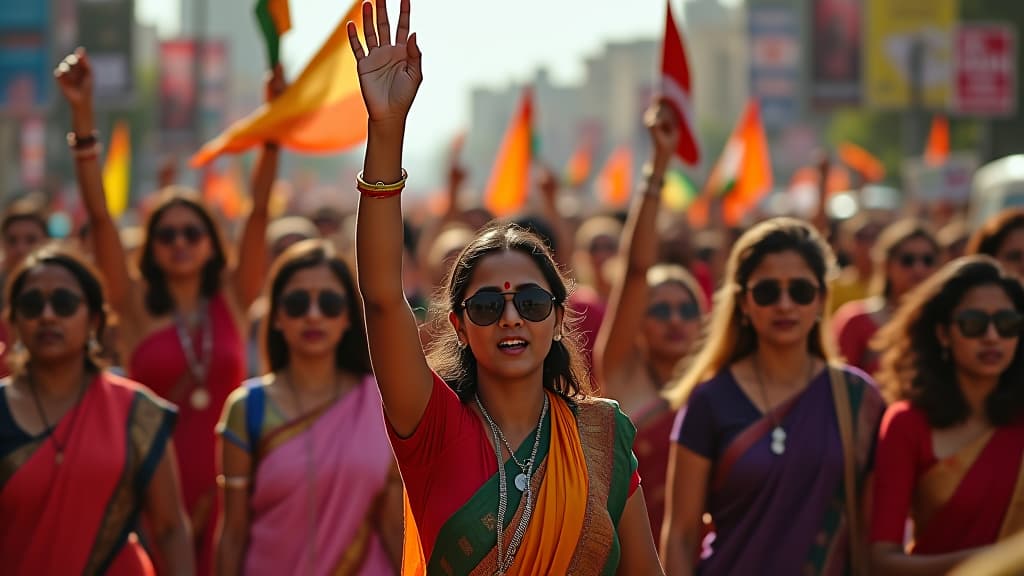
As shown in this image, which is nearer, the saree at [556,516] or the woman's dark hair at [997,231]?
the saree at [556,516]

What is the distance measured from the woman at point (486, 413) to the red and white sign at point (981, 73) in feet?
50.0

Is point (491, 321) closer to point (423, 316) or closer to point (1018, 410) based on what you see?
point (1018, 410)

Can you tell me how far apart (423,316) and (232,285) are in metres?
1.82

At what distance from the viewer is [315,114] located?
7.50m

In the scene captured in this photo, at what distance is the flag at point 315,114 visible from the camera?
7457 mm

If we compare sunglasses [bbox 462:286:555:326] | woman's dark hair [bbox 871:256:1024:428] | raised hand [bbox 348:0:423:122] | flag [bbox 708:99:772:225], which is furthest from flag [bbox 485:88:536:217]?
raised hand [bbox 348:0:423:122]

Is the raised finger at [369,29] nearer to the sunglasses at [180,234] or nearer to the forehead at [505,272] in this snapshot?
the forehead at [505,272]

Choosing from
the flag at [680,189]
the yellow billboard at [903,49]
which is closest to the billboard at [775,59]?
the yellow billboard at [903,49]

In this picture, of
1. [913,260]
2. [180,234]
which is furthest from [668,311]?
[180,234]

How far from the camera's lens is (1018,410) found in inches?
212

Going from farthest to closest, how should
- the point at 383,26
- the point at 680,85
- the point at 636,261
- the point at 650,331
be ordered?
the point at 680,85
the point at 650,331
the point at 636,261
the point at 383,26

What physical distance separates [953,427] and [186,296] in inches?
136

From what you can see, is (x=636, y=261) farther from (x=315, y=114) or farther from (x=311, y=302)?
(x=315, y=114)

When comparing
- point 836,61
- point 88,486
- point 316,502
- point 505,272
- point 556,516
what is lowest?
point 316,502
